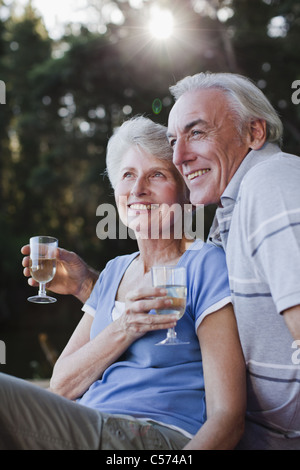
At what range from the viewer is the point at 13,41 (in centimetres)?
2608

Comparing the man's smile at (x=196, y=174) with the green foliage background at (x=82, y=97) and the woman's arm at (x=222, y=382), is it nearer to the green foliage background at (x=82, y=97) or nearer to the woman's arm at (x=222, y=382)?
the woman's arm at (x=222, y=382)

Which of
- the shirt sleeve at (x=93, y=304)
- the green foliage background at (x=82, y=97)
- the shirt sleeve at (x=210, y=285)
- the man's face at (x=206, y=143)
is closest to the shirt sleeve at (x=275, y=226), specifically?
the shirt sleeve at (x=210, y=285)

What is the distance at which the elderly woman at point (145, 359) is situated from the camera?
1618 millimetres

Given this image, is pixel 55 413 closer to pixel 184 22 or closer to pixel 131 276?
pixel 131 276

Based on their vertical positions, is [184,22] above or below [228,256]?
above

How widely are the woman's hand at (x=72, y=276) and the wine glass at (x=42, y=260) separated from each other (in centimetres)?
16

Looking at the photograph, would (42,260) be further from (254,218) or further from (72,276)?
(254,218)

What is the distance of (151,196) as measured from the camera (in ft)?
7.95

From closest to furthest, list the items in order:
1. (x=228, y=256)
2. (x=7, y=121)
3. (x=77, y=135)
Answer: 1. (x=228, y=256)
2. (x=77, y=135)
3. (x=7, y=121)

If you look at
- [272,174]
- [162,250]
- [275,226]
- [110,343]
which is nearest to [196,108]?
[162,250]

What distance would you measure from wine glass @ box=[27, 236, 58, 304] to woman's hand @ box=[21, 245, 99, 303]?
0.16 meters

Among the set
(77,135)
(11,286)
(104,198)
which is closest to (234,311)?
(104,198)

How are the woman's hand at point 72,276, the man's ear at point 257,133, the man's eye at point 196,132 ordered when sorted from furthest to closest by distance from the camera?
the woman's hand at point 72,276, the man's eye at point 196,132, the man's ear at point 257,133

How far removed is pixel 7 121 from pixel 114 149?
81.4ft
